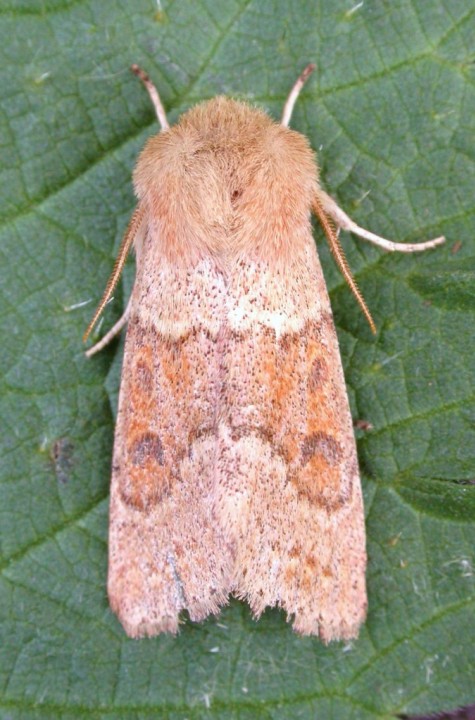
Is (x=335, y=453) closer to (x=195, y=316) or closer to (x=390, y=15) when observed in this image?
(x=195, y=316)

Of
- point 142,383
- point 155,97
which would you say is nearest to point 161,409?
point 142,383

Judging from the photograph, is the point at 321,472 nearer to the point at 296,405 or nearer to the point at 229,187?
the point at 296,405

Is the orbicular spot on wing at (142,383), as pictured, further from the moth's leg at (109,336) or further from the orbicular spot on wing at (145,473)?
the moth's leg at (109,336)

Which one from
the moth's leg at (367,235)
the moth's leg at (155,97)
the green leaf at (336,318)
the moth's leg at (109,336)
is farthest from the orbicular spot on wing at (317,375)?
the moth's leg at (155,97)

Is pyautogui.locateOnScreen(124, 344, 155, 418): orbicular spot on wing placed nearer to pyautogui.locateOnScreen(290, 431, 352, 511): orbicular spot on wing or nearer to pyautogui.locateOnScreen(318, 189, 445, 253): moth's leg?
pyautogui.locateOnScreen(290, 431, 352, 511): orbicular spot on wing

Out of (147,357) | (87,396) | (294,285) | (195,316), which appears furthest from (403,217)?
(87,396)
